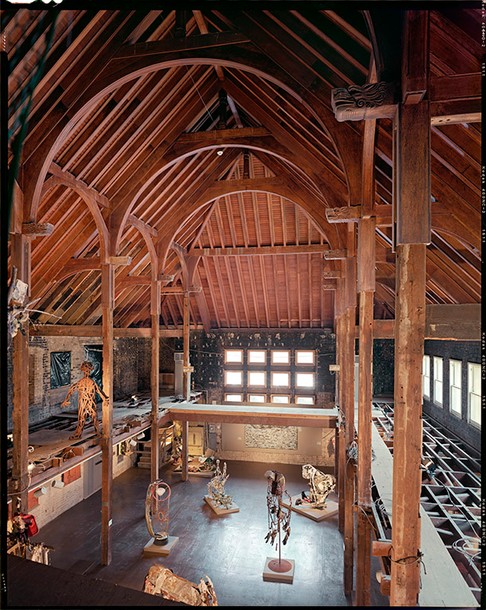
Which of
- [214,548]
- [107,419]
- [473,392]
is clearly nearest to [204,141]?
[107,419]

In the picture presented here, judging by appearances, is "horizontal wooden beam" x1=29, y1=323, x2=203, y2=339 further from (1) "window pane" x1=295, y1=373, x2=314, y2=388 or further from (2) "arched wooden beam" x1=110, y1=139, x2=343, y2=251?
(1) "window pane" x1=295, y1=373, x2=314, y2=388

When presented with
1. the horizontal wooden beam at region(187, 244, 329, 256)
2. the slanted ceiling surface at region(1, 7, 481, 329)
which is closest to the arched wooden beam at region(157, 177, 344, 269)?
the slanted ceiling surface at region(1, 7, 481, 329)

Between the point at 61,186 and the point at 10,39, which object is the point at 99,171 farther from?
the point at 10,39

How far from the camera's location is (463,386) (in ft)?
34.9

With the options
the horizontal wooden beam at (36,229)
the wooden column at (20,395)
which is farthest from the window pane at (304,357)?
the horizontal wooden beam at (36,229)

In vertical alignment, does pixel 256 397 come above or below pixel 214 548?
above

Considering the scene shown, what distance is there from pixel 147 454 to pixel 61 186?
39.1 feet

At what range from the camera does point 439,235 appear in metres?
7.74

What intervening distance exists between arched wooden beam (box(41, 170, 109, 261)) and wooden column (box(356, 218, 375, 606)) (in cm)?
530

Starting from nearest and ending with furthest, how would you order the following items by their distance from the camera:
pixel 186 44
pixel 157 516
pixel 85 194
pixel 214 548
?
pixel 186 44 → pixel 85 194 → pixel 214 548 → pixel 157 516

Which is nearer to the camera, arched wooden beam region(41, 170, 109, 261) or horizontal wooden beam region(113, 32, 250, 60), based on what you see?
horizontal wooden beam region(113, 32, 250, 60)

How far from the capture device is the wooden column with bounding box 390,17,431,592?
2.73 metres

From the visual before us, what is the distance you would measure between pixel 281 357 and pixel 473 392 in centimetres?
948

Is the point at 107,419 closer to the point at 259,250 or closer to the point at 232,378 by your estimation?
the point at 259,250
